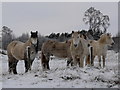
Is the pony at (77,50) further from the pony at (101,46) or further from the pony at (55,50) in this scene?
the pony at (101,46)

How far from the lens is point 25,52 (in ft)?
39.0

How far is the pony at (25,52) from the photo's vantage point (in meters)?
11.7

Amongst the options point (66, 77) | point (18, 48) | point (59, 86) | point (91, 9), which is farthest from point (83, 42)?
point (91, 9)

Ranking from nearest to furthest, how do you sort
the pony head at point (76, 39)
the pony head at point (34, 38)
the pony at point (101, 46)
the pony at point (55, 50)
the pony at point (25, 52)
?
the pony head at point (76, 39), the pony head at point (34, 38), the pony at point (25, 52), the pony at point (55, 50), the pony at point (101, 46)

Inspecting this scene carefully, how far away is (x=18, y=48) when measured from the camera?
41.1ft

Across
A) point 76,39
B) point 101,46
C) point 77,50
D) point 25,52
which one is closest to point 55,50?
point 25,52

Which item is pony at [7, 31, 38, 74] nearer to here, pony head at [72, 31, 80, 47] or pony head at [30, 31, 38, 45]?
pony head at [30, 31, 38, 45]

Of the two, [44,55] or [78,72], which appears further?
[44,55]

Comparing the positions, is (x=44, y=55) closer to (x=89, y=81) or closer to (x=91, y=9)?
(x=89, y=81)

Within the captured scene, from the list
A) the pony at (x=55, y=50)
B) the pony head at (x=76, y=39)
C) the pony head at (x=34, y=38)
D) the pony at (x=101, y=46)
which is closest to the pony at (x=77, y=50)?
the pony head at (x=76, y=39)

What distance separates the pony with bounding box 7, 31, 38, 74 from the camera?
461 inches

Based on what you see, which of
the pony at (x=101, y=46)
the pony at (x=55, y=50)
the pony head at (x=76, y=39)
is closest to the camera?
the pony head at (x=76, y=39)

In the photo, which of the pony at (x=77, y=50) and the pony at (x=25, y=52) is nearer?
the pony at (x=77, y=50)

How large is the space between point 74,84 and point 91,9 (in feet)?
143
